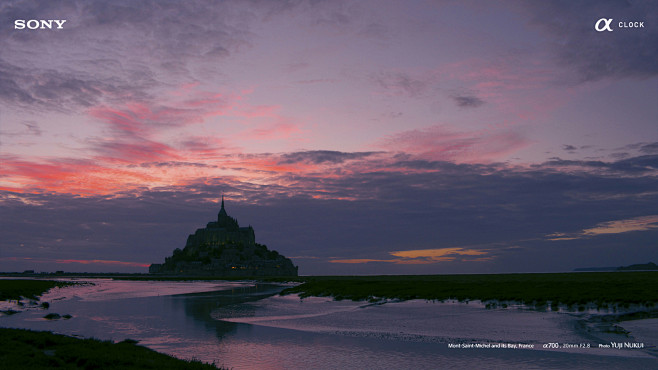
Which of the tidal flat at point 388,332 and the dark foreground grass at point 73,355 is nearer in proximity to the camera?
the dark foreground grass at point 73,355

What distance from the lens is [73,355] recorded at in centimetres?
2009

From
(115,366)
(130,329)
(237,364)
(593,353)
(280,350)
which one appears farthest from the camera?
(130,329)

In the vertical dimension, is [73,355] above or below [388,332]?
above

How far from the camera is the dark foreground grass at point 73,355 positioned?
719 inches

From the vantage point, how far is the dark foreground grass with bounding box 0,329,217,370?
59.9ft

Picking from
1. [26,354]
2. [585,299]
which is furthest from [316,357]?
[585,299]

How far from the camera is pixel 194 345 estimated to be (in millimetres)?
27469

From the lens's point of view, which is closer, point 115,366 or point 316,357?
point 115,366

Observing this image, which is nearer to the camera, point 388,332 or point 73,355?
point 73,355

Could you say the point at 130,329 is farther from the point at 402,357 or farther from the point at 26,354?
the point at 402,357

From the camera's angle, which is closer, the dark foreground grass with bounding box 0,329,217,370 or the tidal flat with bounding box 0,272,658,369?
the dark foreground grass with bounding box 0,329,217,370

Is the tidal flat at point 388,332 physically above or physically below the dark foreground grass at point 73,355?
below

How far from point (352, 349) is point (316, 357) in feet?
9.74

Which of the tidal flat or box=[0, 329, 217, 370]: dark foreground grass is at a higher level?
box=[0, 329, 217, 370]: dark foreground grass
